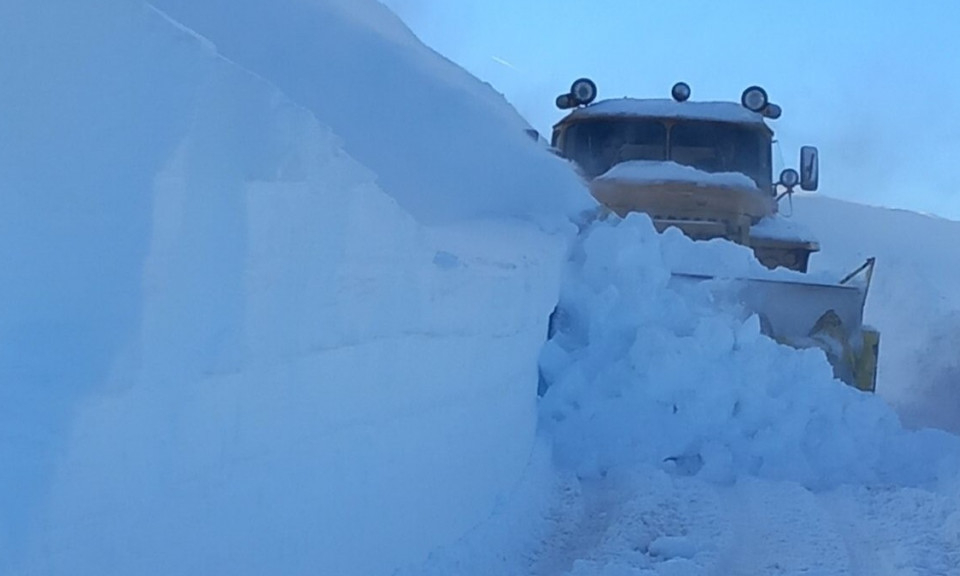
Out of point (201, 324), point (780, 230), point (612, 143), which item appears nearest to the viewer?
point (201, 324)

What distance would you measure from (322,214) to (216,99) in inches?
20.5

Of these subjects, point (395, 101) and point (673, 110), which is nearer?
point (395, 101)

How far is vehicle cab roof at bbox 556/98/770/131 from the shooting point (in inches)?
405

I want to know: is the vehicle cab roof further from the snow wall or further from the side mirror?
the snow wall

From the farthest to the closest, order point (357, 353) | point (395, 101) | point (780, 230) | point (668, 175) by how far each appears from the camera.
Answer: point (780, 230), point (668, 175), point (395, 101), point (357, 353)

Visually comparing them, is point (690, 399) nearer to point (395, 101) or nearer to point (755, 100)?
point (395, 101)

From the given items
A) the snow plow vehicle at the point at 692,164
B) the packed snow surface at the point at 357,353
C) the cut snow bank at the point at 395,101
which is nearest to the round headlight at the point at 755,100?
the snow plow vehicle at the point at 692,164

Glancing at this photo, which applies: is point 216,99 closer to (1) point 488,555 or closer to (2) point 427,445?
(2) point 427,445

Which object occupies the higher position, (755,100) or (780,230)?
(755,100)

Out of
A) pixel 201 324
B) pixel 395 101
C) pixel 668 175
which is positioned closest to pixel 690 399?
pixel 395 101

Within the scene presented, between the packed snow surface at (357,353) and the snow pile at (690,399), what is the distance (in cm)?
→ 2

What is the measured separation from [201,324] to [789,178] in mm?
8565

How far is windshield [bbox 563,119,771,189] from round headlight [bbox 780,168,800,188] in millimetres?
138

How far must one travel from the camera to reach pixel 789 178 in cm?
1030
